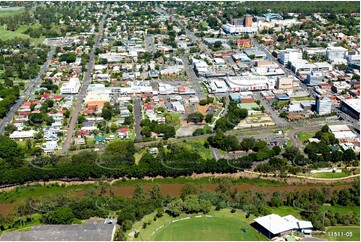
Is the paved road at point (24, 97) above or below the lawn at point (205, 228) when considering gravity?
below

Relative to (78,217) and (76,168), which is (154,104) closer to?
(76,168)

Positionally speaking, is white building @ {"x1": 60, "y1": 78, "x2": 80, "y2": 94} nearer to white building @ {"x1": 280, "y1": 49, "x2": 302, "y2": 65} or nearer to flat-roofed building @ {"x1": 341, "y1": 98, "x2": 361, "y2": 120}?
white building @ {"x1": 280, "y1": 49, "x2": 302, "y2": 65}

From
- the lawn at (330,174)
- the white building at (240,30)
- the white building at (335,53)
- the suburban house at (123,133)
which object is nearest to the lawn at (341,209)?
the lawn at (330,174)

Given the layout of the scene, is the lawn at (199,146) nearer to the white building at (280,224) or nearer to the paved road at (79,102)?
the paved road at (79,102)

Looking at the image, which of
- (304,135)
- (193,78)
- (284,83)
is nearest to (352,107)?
(304,135)

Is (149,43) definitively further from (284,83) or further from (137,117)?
(137,117)

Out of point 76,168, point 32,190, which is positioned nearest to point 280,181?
point 76,168
